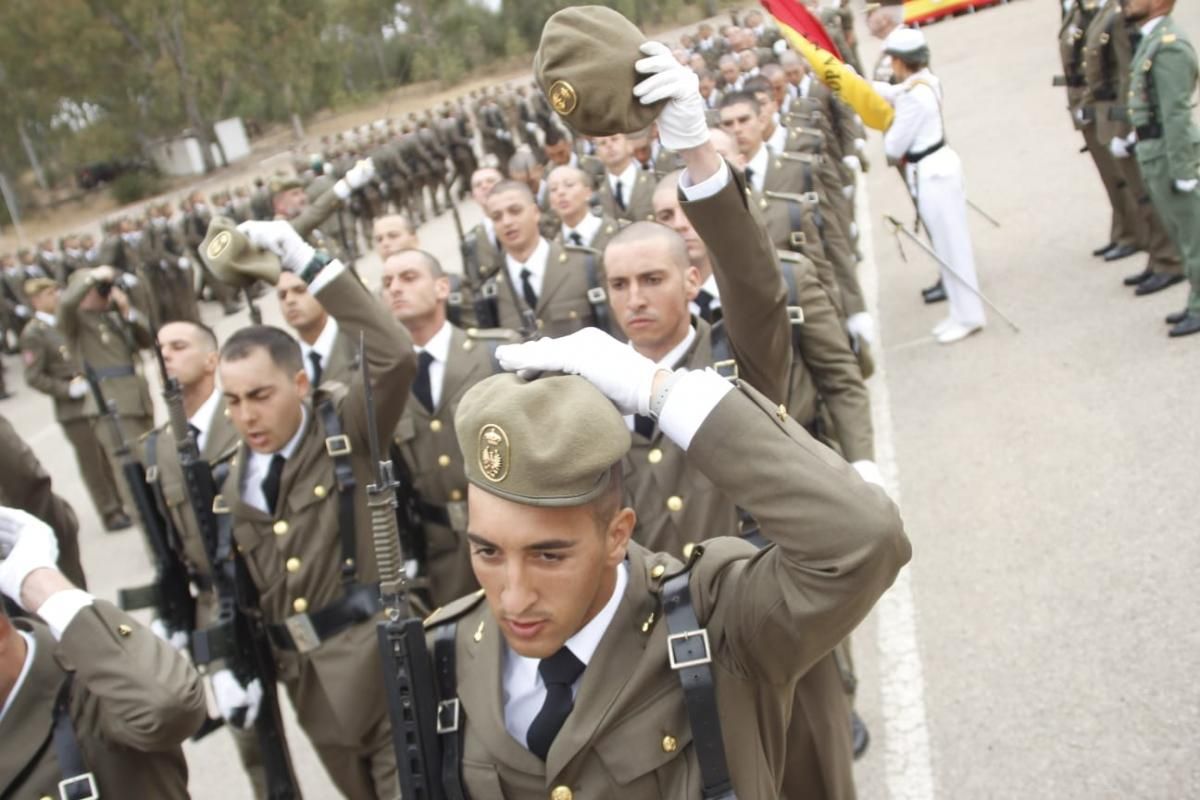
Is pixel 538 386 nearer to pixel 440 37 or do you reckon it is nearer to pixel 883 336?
pixel 440 37

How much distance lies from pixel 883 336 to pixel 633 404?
7.68m

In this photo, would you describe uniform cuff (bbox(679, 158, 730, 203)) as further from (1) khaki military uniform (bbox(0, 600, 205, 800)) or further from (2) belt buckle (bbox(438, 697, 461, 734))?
(1) khaki military uniform (bbox(0, 600, 205, 800))

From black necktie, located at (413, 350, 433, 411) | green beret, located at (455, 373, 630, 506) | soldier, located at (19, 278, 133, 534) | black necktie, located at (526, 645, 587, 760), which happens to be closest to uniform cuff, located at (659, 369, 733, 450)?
green beret, located at (455, 373, 630, 506)

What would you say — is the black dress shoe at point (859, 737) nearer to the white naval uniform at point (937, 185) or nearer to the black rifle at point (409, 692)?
the black rifle at point (409, 692)

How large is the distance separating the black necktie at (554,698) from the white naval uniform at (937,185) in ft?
23.0

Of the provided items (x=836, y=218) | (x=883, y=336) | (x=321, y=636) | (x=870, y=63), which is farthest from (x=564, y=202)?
(x=870, y=63)

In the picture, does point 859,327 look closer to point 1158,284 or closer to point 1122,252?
point 1158,284

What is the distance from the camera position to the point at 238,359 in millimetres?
3994

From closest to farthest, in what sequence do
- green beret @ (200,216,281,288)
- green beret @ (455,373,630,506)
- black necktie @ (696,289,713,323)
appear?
1. green beret @ (455,373,630,506)
2. green beret @ (200,216,281,288)
3. black necktie @ (696,289,713,323)

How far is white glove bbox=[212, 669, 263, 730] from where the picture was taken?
4.05m

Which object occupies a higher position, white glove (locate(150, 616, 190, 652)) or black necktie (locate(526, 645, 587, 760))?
black necktie (locate(526, 645, 587, 760))

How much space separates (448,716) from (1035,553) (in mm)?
3920

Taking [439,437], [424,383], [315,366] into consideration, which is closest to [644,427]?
[439,437]

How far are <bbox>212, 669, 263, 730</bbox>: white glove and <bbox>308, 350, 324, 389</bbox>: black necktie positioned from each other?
5.85 feet
